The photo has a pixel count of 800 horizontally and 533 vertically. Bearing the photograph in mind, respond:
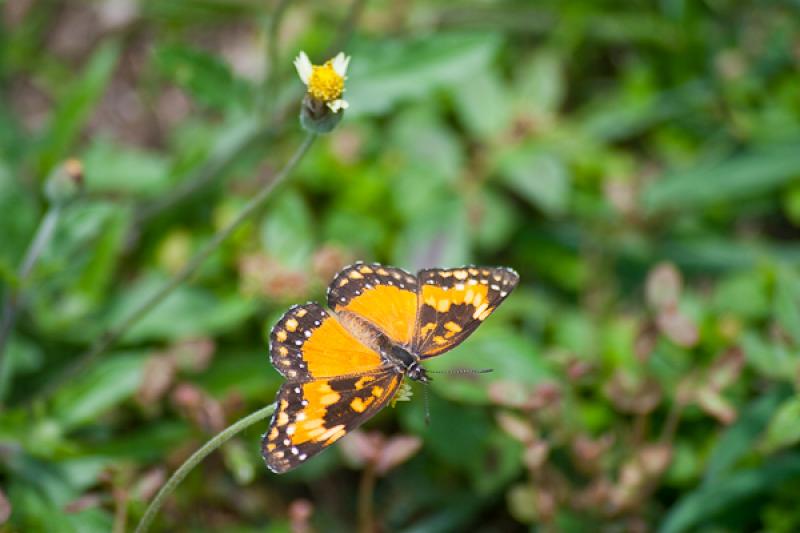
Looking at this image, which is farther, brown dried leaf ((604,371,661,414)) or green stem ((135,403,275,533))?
brown dried leaf ((604,371,661,414))

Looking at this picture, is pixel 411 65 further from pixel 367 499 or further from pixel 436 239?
pixel 367 499

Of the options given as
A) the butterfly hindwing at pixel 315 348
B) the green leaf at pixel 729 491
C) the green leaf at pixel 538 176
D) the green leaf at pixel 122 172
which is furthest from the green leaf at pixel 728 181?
the green leaf at pixel 122 172

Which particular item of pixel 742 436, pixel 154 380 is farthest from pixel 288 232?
pixel 742 436

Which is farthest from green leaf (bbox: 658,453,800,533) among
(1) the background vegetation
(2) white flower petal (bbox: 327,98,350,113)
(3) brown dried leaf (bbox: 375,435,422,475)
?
(2) white flower petal (bbox: 327,98,350,113)

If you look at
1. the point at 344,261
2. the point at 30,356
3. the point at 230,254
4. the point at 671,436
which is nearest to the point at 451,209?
the point at 344,261

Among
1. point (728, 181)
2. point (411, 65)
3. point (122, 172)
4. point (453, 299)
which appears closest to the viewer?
point (453, 299)

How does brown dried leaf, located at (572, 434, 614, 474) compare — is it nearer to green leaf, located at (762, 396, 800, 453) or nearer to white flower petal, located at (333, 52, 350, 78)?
green leaf, located at (762, 396, 800, 453)

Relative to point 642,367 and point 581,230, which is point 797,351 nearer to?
point 642,367
